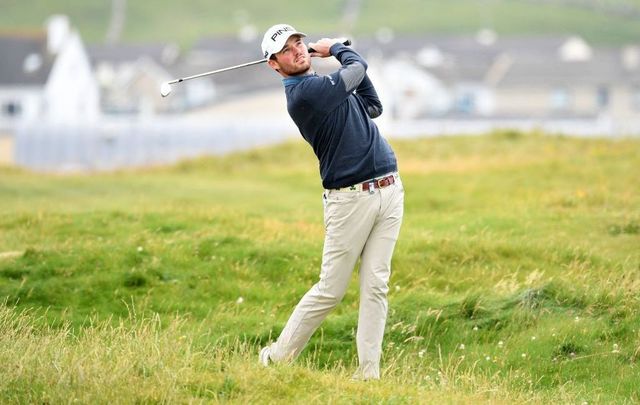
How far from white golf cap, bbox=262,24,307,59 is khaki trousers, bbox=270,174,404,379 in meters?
1.26

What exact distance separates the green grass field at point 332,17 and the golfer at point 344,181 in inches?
5878

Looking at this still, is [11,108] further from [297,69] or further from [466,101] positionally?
[297,69]

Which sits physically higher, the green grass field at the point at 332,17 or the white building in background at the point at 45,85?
the green grass field at the point at 332,17

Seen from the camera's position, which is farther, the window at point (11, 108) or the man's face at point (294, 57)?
the window at point (11, 108)

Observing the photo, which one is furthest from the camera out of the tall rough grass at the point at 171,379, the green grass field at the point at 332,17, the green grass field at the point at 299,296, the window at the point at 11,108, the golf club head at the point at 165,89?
the green grass field at the point at 332,17

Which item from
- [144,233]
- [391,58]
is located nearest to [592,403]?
[144,233]

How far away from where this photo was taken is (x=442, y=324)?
12008 mm

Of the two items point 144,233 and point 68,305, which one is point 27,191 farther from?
point 68,305

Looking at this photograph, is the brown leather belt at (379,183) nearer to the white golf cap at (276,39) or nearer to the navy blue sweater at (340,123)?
the navy blue sweater at (340,123)

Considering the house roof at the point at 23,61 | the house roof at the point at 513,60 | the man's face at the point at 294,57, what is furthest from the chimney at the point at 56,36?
the man's face at the point at 294,57

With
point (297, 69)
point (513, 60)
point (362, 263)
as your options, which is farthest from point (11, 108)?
point (297, 69)

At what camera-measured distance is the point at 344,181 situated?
977 centimetres

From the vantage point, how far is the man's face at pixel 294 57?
9.59 meters

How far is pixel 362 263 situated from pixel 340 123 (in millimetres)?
1208
